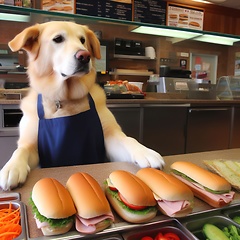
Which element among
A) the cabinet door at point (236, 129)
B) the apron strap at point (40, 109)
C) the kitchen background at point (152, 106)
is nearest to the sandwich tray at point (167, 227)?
the apron strap at point (40, 109)

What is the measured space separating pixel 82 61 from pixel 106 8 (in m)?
3.39

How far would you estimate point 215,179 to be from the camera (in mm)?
613

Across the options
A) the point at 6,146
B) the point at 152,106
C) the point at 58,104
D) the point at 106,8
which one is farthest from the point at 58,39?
the point at 106,8

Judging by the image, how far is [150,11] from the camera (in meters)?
4.35

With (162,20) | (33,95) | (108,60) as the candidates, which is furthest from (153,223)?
(162,20)

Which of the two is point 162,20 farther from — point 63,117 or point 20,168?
point 20,168

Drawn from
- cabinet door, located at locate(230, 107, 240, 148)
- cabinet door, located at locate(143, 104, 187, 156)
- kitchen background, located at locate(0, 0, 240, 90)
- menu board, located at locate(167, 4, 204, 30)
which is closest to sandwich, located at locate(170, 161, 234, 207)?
cabinet door, located at locate(143, 104, 187, 156)

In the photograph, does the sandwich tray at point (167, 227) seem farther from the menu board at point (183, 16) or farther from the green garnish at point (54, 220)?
the menu board at point (183, 16)

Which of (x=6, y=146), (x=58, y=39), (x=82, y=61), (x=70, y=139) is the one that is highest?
(x=58, y=39)

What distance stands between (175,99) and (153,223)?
7.50 feet

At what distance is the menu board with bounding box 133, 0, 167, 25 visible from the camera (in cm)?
428

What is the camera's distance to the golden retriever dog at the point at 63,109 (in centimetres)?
→ 105

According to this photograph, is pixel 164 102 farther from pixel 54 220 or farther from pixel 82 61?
pixel 54 220

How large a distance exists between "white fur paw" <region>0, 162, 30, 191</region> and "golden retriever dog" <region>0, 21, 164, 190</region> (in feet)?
0.59
